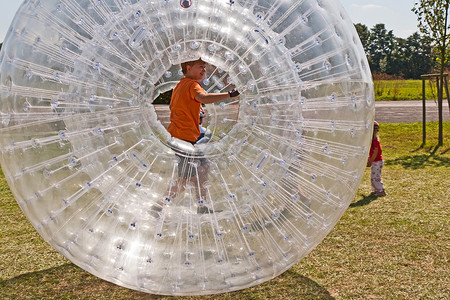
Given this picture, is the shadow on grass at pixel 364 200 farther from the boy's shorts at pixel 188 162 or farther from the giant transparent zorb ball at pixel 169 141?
the boy's shorts at pixel 188 162

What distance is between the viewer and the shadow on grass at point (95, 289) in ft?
10.8

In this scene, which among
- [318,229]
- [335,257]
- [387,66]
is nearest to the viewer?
[318,229]

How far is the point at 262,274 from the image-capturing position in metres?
2.92

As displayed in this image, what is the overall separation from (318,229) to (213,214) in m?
0.60

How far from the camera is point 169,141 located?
2.97 m

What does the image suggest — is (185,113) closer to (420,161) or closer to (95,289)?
(95,289)

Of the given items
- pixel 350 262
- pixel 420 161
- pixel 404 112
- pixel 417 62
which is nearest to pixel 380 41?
pixel 417 62

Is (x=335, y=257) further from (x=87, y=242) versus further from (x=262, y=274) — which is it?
(x=87, y=242)

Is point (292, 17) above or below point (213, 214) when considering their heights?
above

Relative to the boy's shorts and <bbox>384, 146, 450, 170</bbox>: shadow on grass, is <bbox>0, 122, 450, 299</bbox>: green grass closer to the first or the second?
the boy's shorts

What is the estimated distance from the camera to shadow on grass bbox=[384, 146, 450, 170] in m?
7.65

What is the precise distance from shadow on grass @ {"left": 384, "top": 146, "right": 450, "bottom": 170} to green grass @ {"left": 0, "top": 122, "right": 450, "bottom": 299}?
1863 millimetres

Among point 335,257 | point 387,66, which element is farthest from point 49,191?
point 387,66

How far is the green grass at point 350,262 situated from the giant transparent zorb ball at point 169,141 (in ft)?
1.89
